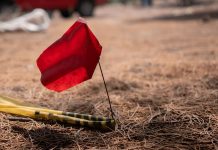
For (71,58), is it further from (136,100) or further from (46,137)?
(136,100)

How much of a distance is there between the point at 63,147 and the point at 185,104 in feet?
3.64

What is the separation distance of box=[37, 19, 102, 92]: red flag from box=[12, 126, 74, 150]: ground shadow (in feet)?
0.90

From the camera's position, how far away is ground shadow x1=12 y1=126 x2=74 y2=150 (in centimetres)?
239

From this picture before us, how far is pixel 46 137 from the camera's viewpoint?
2498 mm

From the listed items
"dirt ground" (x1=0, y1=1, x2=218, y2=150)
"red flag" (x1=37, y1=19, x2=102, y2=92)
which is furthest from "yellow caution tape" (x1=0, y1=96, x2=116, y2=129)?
"red flag" (x1=37, y1=19, x2=102, y2=92)

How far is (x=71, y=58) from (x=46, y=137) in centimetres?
50

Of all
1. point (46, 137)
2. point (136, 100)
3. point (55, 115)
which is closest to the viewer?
point (46, 137)

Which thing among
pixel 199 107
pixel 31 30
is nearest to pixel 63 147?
pixel 199 107

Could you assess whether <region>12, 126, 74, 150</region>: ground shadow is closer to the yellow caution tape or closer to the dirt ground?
the dirt ground

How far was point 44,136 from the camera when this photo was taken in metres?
2.51

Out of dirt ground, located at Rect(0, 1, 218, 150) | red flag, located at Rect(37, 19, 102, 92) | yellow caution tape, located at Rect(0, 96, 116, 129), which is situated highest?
red flag, located at Rect(37, 19, 102, 92)

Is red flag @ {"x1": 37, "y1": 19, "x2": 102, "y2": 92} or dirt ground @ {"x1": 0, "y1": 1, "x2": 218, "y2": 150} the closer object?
dirt ground @ {"x1": 0, "y1": 1, "x2": 218, "y2": 150}

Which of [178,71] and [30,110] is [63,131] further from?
[178,71]

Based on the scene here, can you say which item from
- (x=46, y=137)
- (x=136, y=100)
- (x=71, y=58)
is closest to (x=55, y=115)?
(x=46, y=137)
